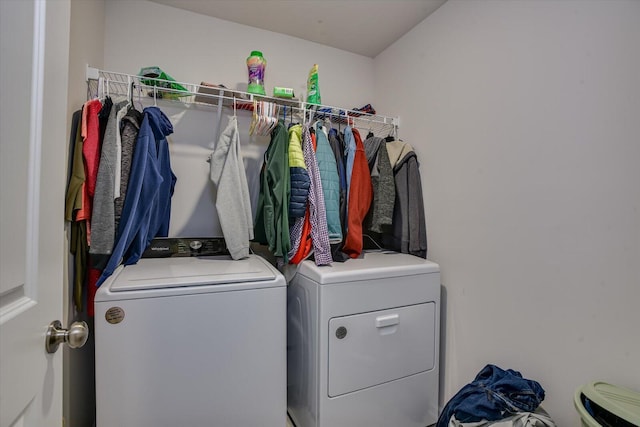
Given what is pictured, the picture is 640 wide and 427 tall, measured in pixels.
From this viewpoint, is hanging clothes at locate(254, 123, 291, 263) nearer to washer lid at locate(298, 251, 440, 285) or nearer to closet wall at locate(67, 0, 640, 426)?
washer lid at locate(298, 251, 440, 285)

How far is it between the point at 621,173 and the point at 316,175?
124 cm

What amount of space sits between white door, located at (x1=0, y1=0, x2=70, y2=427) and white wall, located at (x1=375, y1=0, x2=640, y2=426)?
1670 mm

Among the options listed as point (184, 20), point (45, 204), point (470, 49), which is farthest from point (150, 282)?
point (470, 49)

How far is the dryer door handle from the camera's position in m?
1.47

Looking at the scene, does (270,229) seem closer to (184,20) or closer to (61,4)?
(61,4)

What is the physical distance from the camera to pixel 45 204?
0.58 meters

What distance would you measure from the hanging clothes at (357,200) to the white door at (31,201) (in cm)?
129

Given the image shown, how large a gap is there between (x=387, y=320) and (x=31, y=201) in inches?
55.2

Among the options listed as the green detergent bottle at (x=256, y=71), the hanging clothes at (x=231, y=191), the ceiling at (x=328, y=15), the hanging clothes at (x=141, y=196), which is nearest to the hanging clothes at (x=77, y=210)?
the hanging clothes at (x=141, y=196)

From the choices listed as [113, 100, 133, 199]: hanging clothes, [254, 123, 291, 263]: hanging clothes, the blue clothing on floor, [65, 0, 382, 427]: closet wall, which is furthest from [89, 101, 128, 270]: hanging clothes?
the blue clothing on floor

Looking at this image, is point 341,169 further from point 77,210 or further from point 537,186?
point 77,210

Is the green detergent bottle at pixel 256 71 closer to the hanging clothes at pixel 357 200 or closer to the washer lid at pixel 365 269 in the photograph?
the hanging clothes at pixel 357 200

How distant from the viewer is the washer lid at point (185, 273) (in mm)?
1189

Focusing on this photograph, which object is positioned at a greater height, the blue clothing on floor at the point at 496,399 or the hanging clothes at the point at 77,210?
the hanging clothes at the point at 77,210
